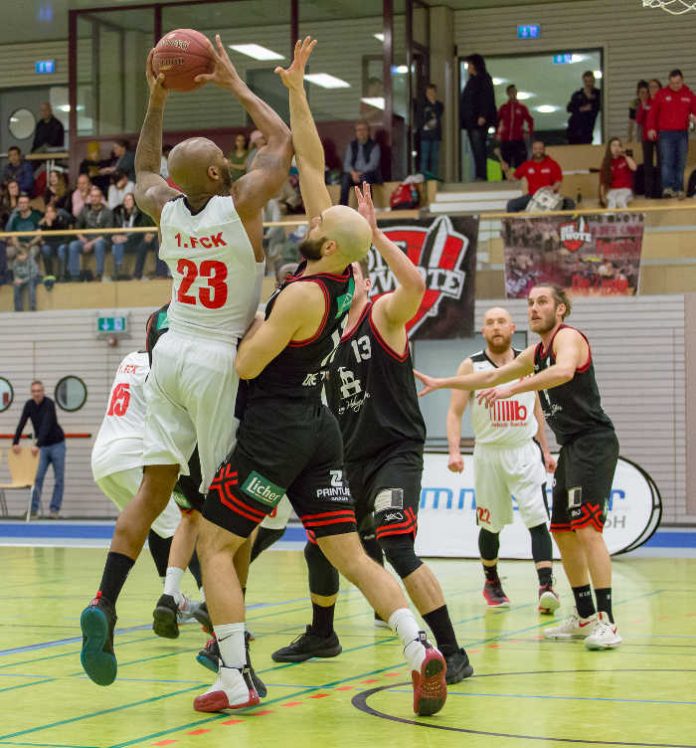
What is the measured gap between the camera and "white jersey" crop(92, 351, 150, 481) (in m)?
8.65

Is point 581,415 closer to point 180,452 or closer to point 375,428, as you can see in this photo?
point 375,428

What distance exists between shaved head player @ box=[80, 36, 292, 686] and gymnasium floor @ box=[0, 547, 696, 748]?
2.09 ft

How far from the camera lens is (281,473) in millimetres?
5777

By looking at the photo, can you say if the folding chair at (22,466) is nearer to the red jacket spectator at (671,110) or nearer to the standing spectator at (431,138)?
the standing spectator at (431,138)

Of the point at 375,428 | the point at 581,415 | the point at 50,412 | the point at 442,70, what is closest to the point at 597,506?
the point at 581,415

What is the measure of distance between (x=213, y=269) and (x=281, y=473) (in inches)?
37.3

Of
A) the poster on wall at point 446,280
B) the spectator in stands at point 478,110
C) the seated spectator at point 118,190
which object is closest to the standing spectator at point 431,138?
the spectator in stands at point 478,110

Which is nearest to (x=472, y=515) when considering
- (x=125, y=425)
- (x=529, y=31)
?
(x=125, y=425)

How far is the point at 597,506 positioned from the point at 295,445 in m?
2.75

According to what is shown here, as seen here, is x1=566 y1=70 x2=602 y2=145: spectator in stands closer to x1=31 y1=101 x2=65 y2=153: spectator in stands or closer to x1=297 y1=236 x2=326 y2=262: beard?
x1=31 y1=101 x2=65 y2=153: spectator in stands

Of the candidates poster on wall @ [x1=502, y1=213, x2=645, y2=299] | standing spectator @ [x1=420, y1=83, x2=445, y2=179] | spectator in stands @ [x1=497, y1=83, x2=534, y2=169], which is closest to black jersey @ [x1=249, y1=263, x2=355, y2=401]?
poster on wall @ [x1=502, y1=213, x2=645, y2=299]

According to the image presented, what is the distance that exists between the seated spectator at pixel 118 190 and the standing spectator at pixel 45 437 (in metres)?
3.80

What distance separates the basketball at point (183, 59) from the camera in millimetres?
6109

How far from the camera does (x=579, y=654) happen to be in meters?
7.55
